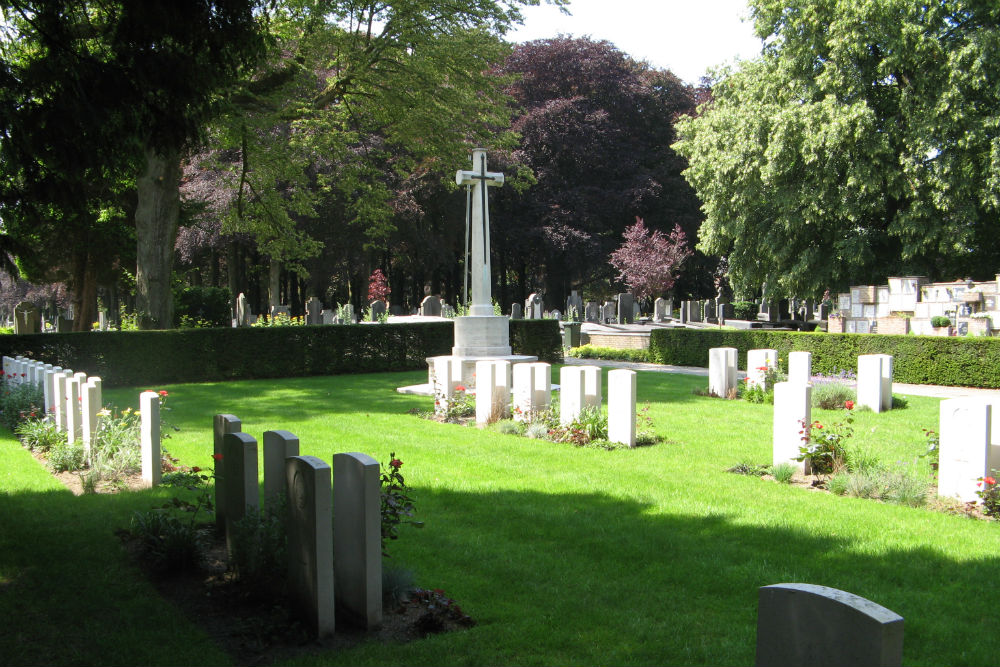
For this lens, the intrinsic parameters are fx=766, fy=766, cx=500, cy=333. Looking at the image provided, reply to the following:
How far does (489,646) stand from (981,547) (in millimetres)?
3784

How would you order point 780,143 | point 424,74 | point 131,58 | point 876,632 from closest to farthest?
point 876,632
point 131,58
point 424,74
point 780,143

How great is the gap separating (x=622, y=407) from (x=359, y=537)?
18.5 feet

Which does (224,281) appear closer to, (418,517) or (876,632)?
(418,517)

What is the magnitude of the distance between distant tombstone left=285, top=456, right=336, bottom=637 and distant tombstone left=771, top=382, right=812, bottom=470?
5.28 m

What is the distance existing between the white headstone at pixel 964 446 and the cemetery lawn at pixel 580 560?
40 centimetres

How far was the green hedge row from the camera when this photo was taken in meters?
16.3

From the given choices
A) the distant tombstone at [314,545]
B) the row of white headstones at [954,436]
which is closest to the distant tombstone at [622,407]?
the row of white headstones at [954,436]

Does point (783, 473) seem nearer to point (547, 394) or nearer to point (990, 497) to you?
point (990, 497)

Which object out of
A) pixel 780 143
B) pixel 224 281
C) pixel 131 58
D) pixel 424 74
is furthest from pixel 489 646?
pixel 224 281

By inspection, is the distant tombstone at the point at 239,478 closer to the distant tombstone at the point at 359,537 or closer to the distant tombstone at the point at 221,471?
the distant tombstone at the point at 221,471

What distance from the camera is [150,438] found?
7.25m

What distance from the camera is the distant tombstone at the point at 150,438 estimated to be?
282 inches

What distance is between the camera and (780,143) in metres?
25.7

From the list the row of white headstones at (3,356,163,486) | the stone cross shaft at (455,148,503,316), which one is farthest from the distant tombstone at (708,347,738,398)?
the row of white headstones at (3,356,163,486)
